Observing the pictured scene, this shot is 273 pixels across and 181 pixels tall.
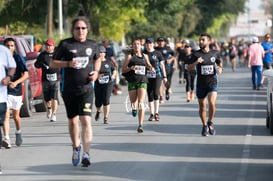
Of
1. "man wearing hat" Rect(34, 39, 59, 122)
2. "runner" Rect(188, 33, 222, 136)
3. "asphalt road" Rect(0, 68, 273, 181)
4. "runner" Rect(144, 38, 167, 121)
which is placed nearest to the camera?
"asphalt road" Rect(0, 68, 273, 181)

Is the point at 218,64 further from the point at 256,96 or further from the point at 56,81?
the point at 256,96

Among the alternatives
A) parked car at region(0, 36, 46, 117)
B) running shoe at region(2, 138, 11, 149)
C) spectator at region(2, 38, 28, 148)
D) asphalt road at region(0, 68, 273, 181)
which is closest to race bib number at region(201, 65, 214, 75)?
asphalt road at region(0, 68, 273, 181)

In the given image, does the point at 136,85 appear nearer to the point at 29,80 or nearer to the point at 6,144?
the point at 6,144

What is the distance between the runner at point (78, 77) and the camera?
1153 cm

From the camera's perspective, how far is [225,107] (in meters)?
22.6

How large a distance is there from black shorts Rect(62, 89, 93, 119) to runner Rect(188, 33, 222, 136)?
4.49 m

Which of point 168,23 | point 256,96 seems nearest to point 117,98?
point 256,96

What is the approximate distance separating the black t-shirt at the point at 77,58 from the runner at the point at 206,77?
448cm

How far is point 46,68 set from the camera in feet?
61.9

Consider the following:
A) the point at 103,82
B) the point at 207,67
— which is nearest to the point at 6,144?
the point at 207,67

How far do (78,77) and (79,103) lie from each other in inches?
13.5

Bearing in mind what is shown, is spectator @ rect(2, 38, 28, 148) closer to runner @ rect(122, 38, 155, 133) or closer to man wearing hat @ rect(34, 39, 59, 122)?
runner @ rect(122, 38, 155, 133)

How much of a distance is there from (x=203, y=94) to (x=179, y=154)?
301 centimetres

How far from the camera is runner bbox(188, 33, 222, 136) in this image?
1588 cm
